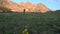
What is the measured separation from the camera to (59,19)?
6453 mm

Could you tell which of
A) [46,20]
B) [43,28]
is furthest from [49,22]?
[43,28]

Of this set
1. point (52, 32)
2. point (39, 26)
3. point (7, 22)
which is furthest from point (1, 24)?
point (52, 32)

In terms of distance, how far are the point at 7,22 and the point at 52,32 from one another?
5.79 feet

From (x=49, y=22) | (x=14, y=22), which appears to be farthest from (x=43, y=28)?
(x=14, y=22)

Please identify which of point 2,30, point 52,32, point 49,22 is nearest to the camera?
point 52,32

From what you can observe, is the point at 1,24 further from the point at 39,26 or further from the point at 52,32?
the point at 52,32

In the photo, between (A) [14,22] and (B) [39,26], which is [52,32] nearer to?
(B) [39,26]

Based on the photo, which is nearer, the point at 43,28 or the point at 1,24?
the point at 43,28

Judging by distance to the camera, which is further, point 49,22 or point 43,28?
point 49,22

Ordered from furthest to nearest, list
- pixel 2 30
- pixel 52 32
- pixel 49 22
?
pixel 49 22 → pixel 2 30 → pixel 52 32

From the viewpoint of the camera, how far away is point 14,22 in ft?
20.5

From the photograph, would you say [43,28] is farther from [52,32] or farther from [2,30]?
[2,30]

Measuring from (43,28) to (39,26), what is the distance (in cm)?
19

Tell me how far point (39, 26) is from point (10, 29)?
0.82 m
